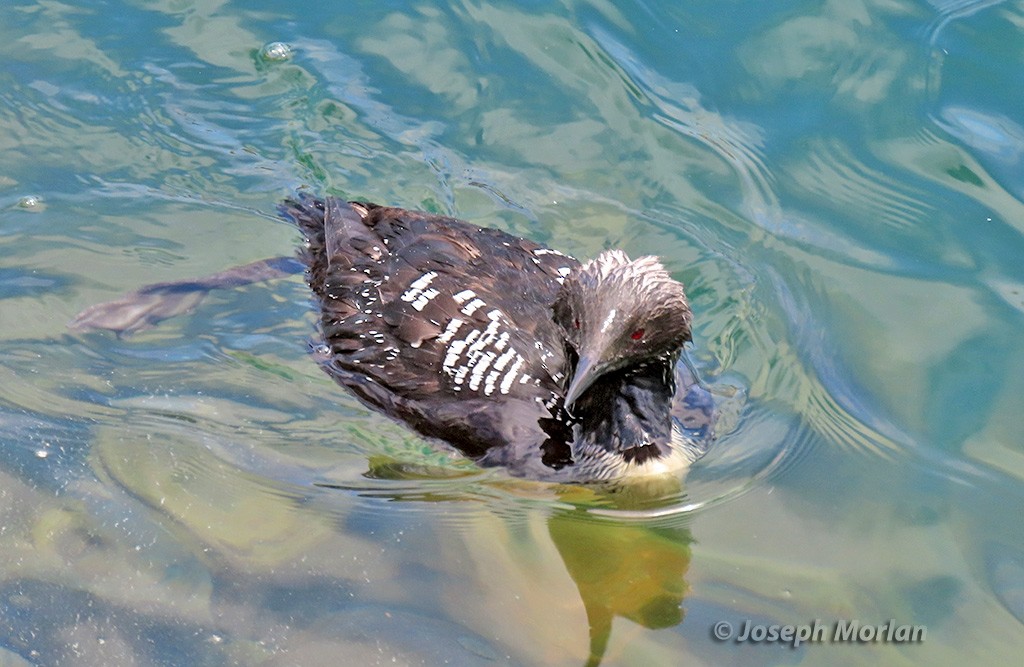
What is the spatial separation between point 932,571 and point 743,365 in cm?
169

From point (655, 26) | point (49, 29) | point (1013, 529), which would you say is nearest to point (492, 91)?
point (655, 26)

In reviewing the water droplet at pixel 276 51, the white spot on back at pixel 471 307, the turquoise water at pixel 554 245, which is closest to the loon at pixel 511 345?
the white spot on back at pixel 471 307

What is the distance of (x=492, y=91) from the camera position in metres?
8.08

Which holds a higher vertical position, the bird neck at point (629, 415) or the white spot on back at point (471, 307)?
the white spot on back at point (471, 307)

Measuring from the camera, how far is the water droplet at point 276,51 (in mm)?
8141

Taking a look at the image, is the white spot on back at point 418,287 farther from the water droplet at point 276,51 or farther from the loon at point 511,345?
the water droplet at point 276,51

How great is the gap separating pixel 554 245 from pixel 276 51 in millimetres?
2432

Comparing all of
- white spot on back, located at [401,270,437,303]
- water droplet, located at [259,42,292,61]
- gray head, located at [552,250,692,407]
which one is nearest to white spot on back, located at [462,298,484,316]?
white spot on back, located at [401,270,437,303]

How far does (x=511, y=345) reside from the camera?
5.76m

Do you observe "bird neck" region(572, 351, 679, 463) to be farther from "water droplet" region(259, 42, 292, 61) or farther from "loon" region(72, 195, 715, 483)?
"water droplet" region(259, 42, 292, 61)

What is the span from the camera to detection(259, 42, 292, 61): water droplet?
26.7 ft

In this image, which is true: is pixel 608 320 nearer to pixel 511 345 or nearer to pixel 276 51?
pixel 511 345

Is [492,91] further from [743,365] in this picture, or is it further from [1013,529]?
[1013,529]

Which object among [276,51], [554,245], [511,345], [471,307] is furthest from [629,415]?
[276,51]
